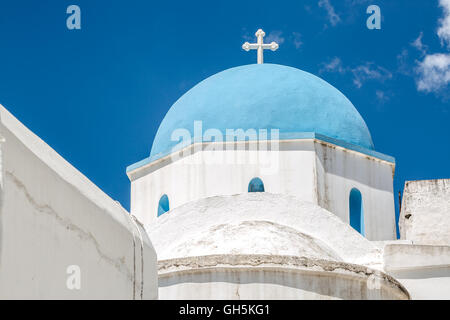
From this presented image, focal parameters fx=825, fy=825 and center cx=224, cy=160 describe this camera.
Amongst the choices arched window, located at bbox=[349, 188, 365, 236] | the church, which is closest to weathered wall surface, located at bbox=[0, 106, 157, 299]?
the church

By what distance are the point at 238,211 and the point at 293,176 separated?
2024 mm

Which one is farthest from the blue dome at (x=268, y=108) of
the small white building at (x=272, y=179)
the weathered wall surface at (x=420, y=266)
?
the weathered wall surface at (x=420, y=266)

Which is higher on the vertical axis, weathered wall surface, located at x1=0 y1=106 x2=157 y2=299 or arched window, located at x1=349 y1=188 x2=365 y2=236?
arched window, located at x1=349 y1=188 x2=365 y2=236

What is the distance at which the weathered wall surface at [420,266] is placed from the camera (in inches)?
364

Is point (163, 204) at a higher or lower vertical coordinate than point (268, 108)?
lower

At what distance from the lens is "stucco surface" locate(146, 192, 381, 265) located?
8961 mm

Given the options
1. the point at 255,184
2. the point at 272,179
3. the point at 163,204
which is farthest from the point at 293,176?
the point at 163,204

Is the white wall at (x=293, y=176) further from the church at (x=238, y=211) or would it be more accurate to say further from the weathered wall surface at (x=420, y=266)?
the weathered wall surface at (x=420, y=266)

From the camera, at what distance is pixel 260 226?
906 cm

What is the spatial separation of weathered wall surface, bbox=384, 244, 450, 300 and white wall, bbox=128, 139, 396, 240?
9.39 feet

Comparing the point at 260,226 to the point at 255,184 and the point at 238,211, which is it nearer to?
the point at 238,211

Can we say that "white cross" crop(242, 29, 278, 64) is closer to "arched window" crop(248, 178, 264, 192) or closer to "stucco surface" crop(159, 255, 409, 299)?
"arched window" crop(248, 178, 264, 192)
